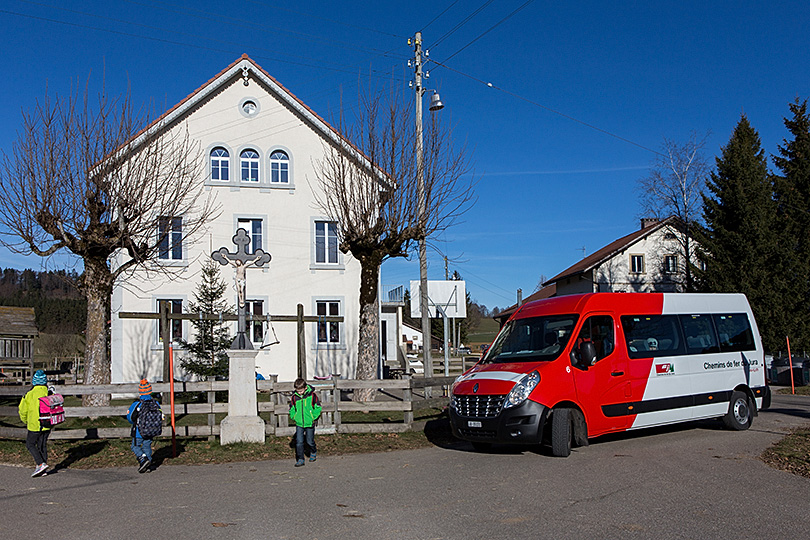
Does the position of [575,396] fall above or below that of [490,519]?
above

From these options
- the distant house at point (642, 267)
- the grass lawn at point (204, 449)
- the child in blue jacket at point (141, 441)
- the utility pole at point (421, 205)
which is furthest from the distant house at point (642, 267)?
the child in blue jacket at point (141, 441)

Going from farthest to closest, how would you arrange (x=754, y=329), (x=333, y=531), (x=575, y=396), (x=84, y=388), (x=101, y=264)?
(x=101, y=264) → (x=754, y=329) → (x=84, y=388) → (x=575, y=396) → (x=333, y=531)

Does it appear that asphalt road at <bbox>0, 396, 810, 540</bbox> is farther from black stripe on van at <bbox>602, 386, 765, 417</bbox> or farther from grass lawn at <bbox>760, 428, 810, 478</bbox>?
black stripe on van at <bbox>602, 386, 765, 417</bbox>

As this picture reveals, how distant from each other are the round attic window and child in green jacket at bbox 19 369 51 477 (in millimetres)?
17516

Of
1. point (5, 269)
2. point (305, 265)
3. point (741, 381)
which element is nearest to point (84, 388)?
point (741, 381)

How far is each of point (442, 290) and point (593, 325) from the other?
20952 mm

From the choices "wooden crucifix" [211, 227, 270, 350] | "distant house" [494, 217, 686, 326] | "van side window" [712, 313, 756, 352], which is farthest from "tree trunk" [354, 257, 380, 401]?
"distant house" [494, 217, 686, 326]

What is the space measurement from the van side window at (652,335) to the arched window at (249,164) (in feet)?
58.9

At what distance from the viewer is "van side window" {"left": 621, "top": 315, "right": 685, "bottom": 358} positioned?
11.7 m

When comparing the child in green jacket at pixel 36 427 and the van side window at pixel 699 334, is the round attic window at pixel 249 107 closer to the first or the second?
the child in green jacket at pixel 36 427

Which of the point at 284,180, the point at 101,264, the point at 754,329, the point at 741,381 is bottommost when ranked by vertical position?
the point at 741,381

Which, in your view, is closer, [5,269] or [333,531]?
[333,531]

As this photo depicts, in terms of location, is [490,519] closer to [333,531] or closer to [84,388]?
[333,531]

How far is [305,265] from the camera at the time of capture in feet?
86.8
